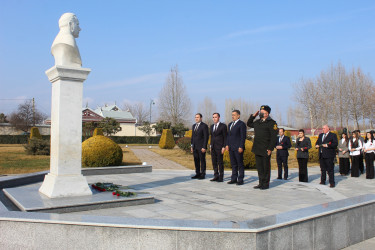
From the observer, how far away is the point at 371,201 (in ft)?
14.9

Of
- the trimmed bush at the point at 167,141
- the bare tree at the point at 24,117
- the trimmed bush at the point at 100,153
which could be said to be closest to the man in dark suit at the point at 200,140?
A: the trimmed bush at the point at 100,153

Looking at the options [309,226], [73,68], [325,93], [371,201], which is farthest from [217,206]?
[325,93]

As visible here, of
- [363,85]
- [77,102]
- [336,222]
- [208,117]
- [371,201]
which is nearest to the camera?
[336,222]

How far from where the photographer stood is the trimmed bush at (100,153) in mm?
12172

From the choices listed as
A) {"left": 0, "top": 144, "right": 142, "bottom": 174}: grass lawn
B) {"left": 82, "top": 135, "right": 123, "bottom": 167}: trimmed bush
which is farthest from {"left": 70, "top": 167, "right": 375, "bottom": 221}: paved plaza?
{"left": 0, "top": 144, "right": 142, "bottom": 174}: grass lawn

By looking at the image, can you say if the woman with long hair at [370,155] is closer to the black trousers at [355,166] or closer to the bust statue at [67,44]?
the black trousers at [355,166]

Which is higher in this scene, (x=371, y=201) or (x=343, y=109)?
(x=343, y=109)

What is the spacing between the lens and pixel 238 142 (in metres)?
7.42

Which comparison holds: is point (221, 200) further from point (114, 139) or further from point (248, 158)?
point (114, 139)

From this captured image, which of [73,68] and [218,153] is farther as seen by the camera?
[218,153]

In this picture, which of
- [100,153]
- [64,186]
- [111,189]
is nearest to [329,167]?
[111,189]

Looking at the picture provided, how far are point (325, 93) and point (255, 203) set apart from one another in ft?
120

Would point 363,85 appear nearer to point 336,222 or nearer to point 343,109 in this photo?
point 343,109

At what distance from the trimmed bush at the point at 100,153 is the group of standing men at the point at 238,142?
511 centimetres
